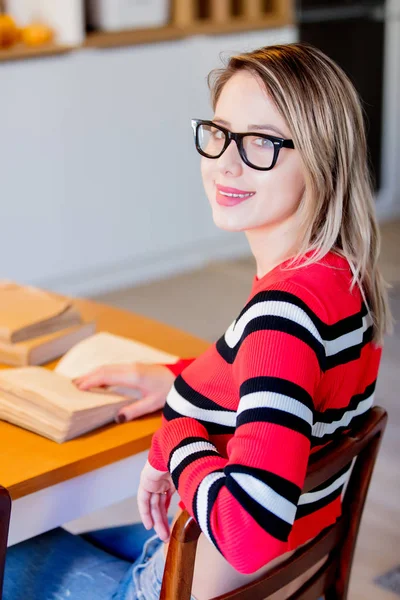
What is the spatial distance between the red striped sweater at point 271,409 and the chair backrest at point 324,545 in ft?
0.07

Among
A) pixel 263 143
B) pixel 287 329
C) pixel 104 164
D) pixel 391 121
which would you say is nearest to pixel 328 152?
pixel 263 143

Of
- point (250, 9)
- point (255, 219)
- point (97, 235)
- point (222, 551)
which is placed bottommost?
point (97, 235)

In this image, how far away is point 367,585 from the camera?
2178 millimetres

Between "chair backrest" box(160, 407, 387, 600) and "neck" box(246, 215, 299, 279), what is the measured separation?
225 millimetres

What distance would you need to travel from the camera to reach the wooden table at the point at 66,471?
47.7 inches

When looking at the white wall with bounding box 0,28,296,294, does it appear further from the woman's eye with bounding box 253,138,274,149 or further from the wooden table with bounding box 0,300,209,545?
the woman's eye with bounding box 253,138,274,149

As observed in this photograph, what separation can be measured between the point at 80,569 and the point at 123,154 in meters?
3.11

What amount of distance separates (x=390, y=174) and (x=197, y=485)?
4.89 meters

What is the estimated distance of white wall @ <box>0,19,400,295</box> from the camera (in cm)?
389

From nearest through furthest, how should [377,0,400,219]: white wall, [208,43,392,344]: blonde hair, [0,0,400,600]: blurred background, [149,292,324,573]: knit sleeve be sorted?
[149,292,324,573]: knit sleeve
[208,43,392,344]: blonde hair
[0,0,400,600]: blurred background
[377,0,400,219]: white wall

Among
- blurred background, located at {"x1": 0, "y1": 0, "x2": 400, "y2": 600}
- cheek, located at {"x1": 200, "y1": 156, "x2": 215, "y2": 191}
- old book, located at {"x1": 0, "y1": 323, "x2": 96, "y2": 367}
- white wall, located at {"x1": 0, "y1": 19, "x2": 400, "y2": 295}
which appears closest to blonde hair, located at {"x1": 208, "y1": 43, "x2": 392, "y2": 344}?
cheek, located at {"x1": 200, "y1": 156, "x2": 215, "y2": 191}

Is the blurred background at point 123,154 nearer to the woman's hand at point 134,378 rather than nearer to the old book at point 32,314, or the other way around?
the old book at point 32,314

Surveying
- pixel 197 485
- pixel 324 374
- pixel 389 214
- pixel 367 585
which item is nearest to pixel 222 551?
pixel 197 485

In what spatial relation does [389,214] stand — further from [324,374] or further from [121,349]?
[324,374]
